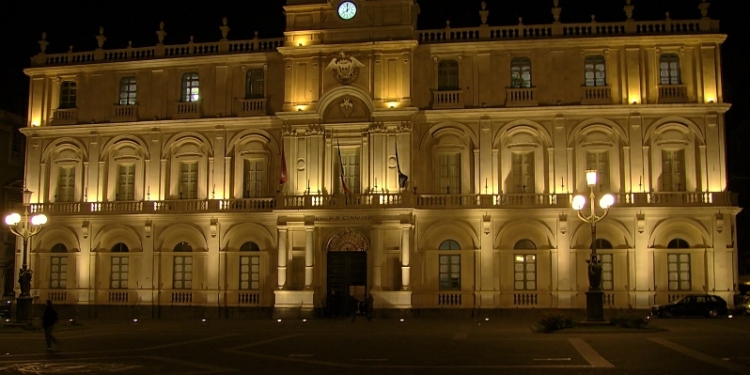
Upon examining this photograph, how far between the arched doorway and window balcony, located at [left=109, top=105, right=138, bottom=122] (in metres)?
13.8

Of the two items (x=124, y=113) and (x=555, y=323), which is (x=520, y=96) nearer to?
(x=555, y=323)

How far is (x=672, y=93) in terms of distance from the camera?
43.7m

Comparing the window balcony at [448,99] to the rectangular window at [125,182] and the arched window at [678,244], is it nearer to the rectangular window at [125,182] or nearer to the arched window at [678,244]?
the arched window at [678,244]

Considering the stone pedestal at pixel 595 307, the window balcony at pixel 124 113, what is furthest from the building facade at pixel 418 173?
the stone pedestal at pixel 595 307

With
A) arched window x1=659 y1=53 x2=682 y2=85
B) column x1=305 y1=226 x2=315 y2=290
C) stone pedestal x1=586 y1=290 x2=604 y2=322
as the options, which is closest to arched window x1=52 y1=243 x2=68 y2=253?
column x1=305 y1=226 x2=315 y2=290

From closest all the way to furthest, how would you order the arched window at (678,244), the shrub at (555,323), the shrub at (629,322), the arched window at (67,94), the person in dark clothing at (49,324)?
the person in dark clothing at (49,324), the shrub at (629,322), the shrub at (555,323), the arched window at (678,244), the arched window at (67,94)

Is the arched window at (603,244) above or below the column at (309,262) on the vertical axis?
above

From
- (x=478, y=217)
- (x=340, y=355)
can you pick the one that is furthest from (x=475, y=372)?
(x=478, y=217)

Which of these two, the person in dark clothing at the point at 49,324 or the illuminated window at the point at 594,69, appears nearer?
the person in dark clothing at the point at 49,324

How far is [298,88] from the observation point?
4500 centimetres

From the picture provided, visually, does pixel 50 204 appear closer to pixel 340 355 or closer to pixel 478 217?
pixel 478 217

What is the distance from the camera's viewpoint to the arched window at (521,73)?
147ft

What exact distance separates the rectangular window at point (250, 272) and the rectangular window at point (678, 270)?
21212mm

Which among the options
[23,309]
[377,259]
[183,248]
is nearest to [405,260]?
[377,259]
